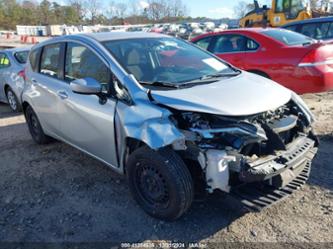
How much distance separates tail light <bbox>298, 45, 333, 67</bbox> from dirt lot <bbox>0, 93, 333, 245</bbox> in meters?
1.95

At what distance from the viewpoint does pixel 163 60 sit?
3.86 meters

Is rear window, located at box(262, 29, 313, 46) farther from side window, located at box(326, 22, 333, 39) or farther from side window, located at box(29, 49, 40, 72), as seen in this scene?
side window, located at box(29, 49, 40, 72)

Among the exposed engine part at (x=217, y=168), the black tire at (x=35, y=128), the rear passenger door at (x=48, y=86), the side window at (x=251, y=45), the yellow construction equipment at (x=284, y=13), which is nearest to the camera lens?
the exposed engine part at (x=217, y=168)

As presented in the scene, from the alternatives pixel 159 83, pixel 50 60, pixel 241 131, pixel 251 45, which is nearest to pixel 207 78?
pixel 159 83

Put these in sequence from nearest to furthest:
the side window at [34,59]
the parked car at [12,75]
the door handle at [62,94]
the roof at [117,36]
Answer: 1. the roof at [117,36]
2. the door handle at [62,94]
3. the side window at [34,59]
4. the parked car at [12,75]

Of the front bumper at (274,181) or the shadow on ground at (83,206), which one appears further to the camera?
the shadow on ground at (83,206)

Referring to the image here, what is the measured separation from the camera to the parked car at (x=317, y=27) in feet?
28.5

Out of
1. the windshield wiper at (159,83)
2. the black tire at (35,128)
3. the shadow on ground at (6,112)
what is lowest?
the shadow on ground at (6,112)

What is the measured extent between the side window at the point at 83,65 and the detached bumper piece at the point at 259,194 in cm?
170

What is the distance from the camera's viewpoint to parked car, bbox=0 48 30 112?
305 inches

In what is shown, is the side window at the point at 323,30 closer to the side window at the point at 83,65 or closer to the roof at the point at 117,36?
the roof at the point at 117,36

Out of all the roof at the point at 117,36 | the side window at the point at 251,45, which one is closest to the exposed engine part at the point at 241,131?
the roof at the point at 117,36

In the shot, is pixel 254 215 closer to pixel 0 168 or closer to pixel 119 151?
pixel 119 151

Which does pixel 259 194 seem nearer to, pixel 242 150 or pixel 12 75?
pixel 242 150
